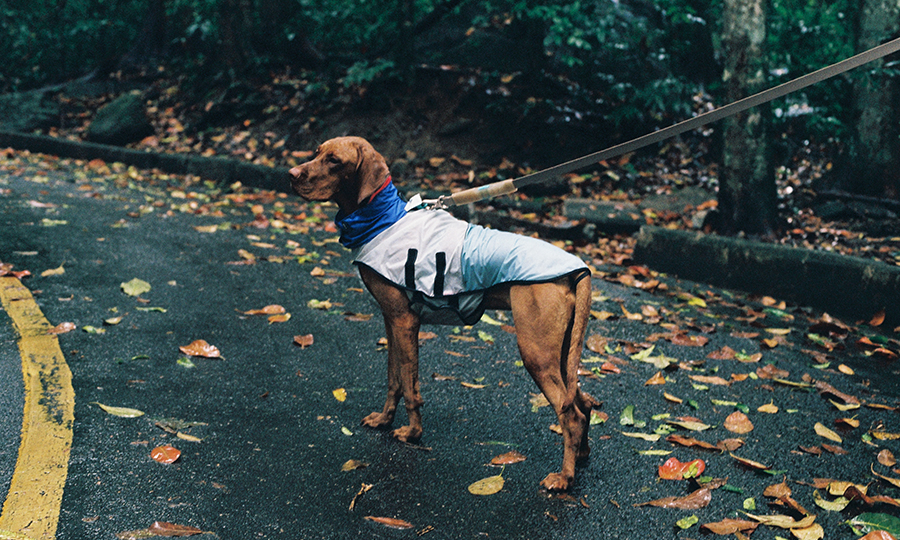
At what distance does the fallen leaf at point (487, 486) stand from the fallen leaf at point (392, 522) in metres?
0.36

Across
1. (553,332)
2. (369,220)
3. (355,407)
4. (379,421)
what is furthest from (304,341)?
(553,332)

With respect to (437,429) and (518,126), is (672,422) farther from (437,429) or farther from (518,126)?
(518,126)

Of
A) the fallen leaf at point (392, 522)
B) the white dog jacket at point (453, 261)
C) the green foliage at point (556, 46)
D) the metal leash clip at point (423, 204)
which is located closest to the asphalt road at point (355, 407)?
the fallen leaf at point (392, 522)

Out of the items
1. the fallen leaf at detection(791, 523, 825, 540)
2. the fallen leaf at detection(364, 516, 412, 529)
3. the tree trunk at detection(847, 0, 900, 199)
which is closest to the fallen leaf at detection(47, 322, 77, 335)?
the fallen leaf at detection(364, 516, 412, 529)

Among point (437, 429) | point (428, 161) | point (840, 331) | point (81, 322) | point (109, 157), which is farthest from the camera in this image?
point (109, 157)

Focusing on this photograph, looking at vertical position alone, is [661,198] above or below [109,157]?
below

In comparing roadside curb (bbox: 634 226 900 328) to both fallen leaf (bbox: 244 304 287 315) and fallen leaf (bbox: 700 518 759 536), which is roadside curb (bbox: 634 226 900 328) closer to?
fallen leaf (bbox: 700 518 759 536)

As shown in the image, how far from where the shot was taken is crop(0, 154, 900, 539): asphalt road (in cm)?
242

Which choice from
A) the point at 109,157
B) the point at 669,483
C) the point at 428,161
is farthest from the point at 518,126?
the point at 669,483

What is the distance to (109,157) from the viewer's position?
11.6 meters

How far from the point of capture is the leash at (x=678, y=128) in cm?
227

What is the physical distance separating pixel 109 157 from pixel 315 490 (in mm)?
10905

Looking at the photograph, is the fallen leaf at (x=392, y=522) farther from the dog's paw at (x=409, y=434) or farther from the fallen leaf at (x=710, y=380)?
the fallen leaf at (x=710, y=380)

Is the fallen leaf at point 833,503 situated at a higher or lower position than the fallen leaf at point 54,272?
lower
